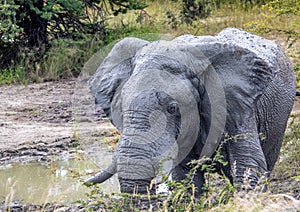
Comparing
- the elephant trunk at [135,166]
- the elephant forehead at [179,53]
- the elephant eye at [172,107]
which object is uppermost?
the elephant forehead at [179,53]

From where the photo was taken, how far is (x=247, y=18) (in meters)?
15.0

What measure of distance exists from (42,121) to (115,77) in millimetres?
5280

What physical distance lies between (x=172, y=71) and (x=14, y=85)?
772cm

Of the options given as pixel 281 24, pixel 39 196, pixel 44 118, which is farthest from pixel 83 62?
pixel 39 196

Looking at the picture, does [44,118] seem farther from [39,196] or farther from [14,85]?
[39,196]

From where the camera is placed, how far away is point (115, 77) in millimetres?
4352

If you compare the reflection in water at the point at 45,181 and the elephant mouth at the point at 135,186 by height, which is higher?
the elephant mouth at the point at 135,186

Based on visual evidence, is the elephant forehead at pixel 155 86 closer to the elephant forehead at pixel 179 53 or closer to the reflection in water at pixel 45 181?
the elephant forehead at pixel 179 53

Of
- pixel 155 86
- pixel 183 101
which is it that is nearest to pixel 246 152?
Answer: pixel 183 101

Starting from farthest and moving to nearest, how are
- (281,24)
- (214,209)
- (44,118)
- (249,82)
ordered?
1. (281,24)
2. (44,118)
3. (249,82)
4. (214,209)

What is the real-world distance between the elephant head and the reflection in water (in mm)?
1903

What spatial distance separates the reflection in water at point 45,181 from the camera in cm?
632

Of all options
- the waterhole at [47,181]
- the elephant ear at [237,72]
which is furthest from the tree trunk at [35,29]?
the elephant ear at [237,72]

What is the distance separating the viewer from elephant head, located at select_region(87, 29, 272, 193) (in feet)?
12.4
